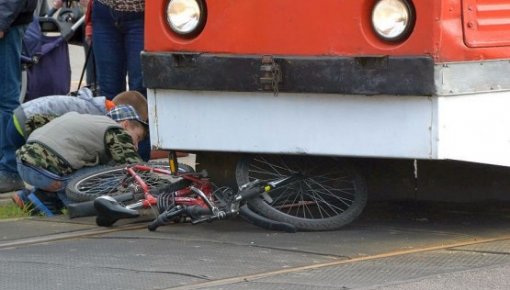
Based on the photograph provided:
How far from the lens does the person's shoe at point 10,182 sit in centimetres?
764

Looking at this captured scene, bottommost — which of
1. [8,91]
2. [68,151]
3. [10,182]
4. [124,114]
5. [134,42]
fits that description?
[10,182]

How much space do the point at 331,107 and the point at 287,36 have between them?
1.34ft

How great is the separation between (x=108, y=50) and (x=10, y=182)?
3.60 ft

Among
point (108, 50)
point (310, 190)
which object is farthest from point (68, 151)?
point (310, 190)

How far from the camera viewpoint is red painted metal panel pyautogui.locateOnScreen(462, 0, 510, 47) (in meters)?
5.48

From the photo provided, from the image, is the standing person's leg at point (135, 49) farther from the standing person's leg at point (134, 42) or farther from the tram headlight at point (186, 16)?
the tram headlight at point (186, 16)

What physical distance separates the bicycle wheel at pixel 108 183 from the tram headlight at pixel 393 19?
4.95 feet

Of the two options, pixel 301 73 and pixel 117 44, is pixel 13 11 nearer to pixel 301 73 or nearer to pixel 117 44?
pixel 117 44

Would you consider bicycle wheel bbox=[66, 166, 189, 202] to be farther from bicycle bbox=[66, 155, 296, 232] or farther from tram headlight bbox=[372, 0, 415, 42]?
tram headlight bbox=[372, 0, 415, 42]

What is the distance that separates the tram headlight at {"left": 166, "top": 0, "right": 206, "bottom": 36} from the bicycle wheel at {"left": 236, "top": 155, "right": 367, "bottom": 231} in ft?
2.47

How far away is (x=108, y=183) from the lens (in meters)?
6.68

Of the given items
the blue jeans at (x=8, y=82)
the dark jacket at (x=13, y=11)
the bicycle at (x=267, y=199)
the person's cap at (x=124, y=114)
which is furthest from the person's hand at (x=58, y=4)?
the bicycle at (x=267, y=199)

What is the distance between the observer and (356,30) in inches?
218

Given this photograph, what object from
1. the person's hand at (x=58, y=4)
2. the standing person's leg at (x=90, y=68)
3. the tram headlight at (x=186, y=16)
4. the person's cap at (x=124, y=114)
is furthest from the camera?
the person's hand at (x=58, y=4)
